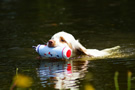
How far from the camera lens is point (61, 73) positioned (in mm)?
7051

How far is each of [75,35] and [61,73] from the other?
216 inches

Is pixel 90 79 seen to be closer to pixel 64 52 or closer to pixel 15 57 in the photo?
pixel 64 52

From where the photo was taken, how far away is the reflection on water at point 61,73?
594cm

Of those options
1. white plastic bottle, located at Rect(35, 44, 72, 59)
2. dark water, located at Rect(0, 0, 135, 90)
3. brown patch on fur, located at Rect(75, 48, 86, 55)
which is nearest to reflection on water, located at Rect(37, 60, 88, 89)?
dark water, located at Rect(0, 0, 135, 90)

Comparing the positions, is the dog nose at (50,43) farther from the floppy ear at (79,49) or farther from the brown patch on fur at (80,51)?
the brown patch on fur at (80,51)

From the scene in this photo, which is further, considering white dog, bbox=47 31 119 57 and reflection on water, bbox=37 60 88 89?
white dog, bbox=47 31 119 57

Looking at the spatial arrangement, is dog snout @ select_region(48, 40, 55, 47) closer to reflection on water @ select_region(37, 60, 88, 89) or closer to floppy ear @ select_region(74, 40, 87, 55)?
reflection on water @ select_region(37, 60, 88, 89)

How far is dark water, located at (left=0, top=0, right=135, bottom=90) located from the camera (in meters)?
6.29

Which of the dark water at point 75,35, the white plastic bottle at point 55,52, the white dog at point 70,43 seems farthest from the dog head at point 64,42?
the dark water at point 75,35

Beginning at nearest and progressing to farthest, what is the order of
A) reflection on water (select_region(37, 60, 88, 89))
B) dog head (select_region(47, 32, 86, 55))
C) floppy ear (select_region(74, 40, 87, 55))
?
reflection on water (select_region(37, 60, 88, 89)) < dog head (select_region(47, 32, 86, 55)) < floppy ear (select_region(74, 40, 87, 55))

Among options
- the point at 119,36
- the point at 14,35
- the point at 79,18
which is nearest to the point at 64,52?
the point at 119,36

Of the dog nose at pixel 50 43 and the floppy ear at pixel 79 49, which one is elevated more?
the dog nose at pixel 50 43

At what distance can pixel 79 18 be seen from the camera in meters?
16.5

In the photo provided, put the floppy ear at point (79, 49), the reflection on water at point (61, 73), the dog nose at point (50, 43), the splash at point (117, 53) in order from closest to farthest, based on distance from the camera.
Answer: the reflection on water at point (61, 73)
the dog nose at point (50, 43)
the floppy ear at point (79, 49)
the splash at point (117, 53)
